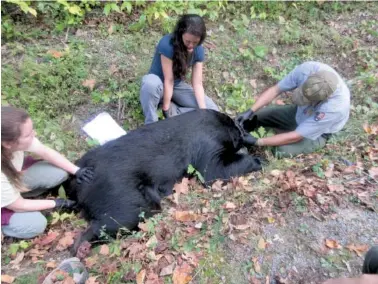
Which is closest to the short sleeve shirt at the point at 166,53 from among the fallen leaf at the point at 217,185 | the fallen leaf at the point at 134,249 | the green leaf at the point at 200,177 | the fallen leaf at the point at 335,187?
the green leaf at the point at 200,177

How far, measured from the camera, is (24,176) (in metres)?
3.67

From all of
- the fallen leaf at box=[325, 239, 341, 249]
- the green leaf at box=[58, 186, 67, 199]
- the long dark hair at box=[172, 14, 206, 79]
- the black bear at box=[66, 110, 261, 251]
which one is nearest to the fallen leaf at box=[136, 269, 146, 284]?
the black bear at box=[66, 110, 261, 251]

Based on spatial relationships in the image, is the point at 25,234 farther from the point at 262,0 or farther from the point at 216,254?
the point at 262,0

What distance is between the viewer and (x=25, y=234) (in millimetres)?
3537

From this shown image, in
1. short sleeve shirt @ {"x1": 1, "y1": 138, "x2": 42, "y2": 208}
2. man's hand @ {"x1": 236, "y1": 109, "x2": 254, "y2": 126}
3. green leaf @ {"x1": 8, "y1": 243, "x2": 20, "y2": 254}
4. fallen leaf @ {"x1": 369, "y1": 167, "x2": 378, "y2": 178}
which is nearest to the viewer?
short sleeve shirt @ {"x1": 1, "y1": 138, "x2": 42, "y2": 208}

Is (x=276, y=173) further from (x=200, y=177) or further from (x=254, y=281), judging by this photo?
(x=254, y=281)

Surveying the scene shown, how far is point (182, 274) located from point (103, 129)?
8.21 ft

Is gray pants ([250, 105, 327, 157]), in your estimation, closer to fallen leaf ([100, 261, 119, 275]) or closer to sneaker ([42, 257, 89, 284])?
fallen leaf ([100, 261, 119, 275])

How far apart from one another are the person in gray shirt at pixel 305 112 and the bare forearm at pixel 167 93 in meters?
0.95

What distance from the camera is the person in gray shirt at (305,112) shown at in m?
4.20

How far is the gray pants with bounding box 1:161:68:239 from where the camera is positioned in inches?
137

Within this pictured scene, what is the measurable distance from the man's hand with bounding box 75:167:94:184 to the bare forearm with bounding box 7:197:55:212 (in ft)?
1.08

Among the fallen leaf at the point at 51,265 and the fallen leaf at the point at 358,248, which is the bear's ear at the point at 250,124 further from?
the fallen leaf at the point at 51,265

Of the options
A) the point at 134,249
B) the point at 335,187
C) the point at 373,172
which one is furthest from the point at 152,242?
the point at 373,172
